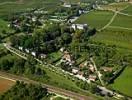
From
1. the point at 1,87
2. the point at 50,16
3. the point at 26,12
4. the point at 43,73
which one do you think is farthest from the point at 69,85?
the point at 26,12

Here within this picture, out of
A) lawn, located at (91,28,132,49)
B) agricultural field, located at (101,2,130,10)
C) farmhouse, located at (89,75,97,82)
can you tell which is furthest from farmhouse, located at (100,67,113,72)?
agricultural field, located at (101,2,130,10)

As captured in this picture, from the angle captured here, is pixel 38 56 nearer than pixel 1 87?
No

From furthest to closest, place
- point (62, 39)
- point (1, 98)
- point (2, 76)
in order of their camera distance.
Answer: point (62, 39) < point (2, 76) < point (1, 98)

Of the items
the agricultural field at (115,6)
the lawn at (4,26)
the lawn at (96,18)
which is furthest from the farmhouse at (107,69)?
the agricultural field at (115,6)

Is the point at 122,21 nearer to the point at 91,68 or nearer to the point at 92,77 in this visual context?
the point at 91,68

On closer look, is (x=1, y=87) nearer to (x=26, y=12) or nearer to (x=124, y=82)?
(x=124, y=82)

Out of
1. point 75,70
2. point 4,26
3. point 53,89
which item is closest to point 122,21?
point 4,26

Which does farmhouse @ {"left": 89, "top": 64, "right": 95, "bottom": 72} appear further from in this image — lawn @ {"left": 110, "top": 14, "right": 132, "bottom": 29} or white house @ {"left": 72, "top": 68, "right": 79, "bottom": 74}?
lawn @ {"left": 110, "top": 14, "right": 132, "bottom": 29}
